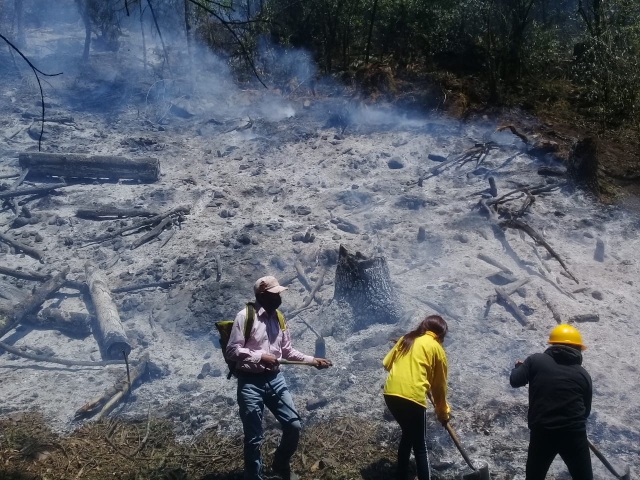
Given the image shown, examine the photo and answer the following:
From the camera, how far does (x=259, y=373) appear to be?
4438 mm

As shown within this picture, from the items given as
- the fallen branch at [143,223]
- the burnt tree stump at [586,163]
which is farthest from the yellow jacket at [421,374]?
the burnt tree stump at [586,163]

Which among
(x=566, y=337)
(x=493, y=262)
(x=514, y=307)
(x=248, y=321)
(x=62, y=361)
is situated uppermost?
(x=566, y=337)

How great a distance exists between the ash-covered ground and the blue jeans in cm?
121

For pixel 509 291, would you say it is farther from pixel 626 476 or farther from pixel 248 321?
pixel 248 321

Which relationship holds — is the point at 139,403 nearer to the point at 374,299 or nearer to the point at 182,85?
the point at 374,299

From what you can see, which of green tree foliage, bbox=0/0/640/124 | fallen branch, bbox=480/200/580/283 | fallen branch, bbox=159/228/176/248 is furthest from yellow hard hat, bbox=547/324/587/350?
green tree foliage, bbox=0/0/640/124

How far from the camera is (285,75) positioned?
1584 cm

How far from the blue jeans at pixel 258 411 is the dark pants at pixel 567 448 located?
6.00 feet

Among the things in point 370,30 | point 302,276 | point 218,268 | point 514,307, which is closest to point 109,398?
point 218,268

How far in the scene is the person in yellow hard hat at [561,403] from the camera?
3.87 m

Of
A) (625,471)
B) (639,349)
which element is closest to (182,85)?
(639,349)

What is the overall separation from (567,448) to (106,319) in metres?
5.55

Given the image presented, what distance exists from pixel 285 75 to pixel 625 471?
44.0 feet

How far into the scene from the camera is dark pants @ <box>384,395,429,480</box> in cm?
419
